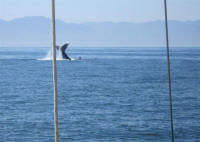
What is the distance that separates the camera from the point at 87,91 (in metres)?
66.9

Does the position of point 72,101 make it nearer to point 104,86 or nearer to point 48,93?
point 48,93

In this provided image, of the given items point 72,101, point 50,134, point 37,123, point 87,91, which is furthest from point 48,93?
point 50,134

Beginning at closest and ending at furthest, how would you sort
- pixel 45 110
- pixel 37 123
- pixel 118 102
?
pixel 37 123 < pixel 45 110 < pixel 118 102

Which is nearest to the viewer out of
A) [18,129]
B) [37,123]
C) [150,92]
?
[18,129]

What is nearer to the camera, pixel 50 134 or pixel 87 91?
pixel 50 134

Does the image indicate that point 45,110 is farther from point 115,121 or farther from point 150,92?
point 150,92

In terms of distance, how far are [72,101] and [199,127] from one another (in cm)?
1877

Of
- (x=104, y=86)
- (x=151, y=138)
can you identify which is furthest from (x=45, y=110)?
(x=104, y=86)

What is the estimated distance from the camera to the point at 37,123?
4247 centimetres

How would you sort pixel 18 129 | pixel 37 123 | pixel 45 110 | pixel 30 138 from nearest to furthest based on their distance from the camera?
1. pixel 30 138
2. pixel 18 129
3. pixel 37 123
4. pixel 45 110

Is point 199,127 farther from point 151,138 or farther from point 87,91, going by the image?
point 87,91

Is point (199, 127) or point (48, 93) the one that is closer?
point (199, 127)


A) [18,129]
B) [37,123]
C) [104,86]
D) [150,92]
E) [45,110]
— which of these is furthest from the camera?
[104,86]

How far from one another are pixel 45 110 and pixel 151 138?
600 inches
